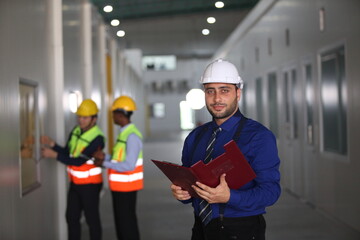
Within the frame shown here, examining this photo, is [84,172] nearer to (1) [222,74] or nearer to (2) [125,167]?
(2) [125,167]

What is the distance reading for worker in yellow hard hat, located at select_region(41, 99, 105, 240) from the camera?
5609 millimetres

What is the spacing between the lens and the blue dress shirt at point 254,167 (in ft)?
9.30

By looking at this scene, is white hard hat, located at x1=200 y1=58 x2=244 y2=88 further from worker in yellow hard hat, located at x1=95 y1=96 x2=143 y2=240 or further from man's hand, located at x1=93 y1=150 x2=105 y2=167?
man's hand, located at x1=93 y1=150 x2=105 y2=167

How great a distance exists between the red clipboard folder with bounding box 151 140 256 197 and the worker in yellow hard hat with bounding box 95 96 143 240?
2.58 metres

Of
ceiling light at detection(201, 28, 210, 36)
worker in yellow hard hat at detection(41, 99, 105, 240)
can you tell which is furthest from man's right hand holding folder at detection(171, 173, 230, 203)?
ceiling light at detection(201, 28, 210, 36)

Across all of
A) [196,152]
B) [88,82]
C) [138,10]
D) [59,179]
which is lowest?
[59,179]

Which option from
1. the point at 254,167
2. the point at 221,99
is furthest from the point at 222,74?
the point at 254,167

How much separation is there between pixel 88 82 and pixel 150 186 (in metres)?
3.43

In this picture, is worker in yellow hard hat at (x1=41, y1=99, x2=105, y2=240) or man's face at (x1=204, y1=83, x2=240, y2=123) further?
worker in yellow hard hat at (x1=41, y1=99, x2=105, y2=240)

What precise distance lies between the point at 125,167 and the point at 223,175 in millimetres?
2762

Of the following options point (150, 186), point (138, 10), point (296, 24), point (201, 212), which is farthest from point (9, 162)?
point (138, 10)

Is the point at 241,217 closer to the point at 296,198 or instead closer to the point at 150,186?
the point at 296,198

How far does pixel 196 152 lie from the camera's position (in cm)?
322

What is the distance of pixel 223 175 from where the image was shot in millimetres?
2781
